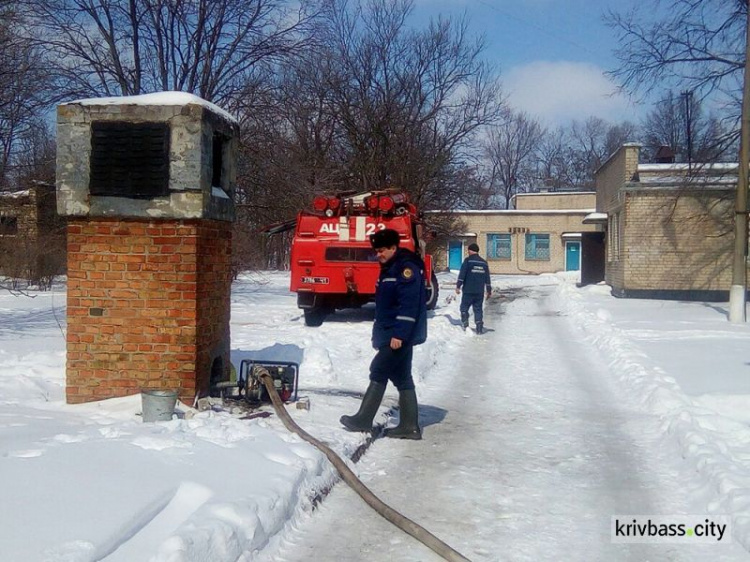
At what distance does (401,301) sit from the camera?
712 cm

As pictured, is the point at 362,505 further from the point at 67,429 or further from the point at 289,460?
the point at 67,429

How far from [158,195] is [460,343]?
Result: 8538mm

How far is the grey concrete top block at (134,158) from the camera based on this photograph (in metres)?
7.24

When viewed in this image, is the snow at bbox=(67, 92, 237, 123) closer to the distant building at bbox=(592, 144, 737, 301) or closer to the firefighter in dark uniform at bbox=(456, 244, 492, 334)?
the firefighter in dark uniform at bbox=(456, 244, 492, 334)

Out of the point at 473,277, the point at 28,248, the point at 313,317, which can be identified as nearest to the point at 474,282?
the point at 473,277

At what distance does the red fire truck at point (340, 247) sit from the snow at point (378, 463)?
3633mm

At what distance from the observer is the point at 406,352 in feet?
23.7

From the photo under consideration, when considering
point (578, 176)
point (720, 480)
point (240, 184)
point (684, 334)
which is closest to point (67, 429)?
point (720, 480)

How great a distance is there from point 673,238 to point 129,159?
2012 centimetres

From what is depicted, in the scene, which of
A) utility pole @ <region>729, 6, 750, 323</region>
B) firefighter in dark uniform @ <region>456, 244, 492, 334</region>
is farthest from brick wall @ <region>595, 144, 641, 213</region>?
A: firefighter in dark uniform @ <region>456, 244, 492, 334</region>

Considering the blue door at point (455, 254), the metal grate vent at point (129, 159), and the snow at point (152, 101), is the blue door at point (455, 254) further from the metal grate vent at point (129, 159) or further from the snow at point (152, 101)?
the metal grate vent at point (129, 159)

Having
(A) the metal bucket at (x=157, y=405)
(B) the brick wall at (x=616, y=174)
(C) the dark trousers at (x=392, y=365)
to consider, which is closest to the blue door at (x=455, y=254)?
(B) the brick wall at (x=616, y=174)

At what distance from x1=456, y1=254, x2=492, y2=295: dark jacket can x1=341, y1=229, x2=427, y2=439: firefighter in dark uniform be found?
28.6ft

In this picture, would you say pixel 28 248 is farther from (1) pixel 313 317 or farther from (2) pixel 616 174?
(2) pixel 616 174
